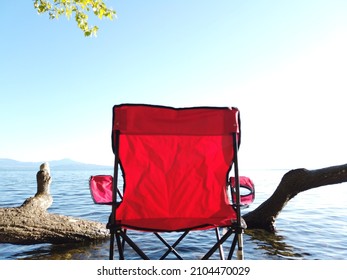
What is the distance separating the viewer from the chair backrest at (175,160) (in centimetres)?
320

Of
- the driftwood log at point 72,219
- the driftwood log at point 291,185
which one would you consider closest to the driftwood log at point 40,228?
the driftwood log at point 72,219

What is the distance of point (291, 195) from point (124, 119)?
519 centimetres

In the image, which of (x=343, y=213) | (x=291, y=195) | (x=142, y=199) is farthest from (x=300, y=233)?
(x=142, y=199)

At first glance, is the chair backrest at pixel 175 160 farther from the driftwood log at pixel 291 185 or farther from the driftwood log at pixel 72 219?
the driftwood log at pixel 291 185

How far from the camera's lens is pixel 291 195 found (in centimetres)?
714

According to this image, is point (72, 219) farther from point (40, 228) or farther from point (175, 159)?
point (175, 159)

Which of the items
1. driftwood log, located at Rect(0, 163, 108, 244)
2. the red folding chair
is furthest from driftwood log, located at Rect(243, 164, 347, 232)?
the red folding chair

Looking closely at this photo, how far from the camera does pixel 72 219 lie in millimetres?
6402

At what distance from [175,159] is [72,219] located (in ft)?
12.8

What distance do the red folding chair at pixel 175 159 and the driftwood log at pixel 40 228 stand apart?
3389 millimetres

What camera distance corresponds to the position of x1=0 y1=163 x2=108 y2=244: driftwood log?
228 inches

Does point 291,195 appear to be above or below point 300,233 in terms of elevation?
above

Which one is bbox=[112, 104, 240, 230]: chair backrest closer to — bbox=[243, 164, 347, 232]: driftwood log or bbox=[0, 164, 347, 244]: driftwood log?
bbox=[0, 164, 347, 244]: driftwood log
